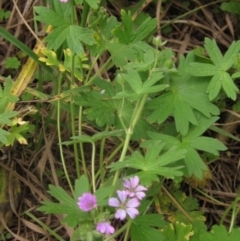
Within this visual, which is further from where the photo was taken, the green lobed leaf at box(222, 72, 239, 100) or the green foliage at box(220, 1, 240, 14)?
the green foliage at box(220, 1, 240, 14)

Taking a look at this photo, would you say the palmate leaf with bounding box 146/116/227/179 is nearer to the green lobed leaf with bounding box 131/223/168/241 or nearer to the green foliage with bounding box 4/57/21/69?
the green lobed leaf with bounding box 131/223/168/241

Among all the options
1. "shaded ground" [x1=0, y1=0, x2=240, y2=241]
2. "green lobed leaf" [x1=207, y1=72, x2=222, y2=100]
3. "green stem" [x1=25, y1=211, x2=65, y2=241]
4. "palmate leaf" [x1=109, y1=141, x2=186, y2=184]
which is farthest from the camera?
"shaded ground" [x1=0, y1=0, x2=240, y2=241]

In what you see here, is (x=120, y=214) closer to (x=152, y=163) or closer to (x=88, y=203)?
(x=88, y=203)

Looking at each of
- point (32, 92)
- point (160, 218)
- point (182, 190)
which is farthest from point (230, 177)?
point (32, 92)

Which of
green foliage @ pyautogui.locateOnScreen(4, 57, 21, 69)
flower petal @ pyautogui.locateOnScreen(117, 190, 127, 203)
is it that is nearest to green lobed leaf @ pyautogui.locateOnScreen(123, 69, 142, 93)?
flower petal @ pyautogui.locateOnScreen(117, 190, 127, 203)

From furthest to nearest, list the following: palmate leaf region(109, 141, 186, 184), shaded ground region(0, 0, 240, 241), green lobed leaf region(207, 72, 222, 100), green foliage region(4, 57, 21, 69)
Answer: green foliage region(4, 57, 21, 69) < shaded ground region(0, 0, 240, 241) < green lobed leaf region(207, 72, 222, 100) < palmate leaf region(109, 141, 186, 184)

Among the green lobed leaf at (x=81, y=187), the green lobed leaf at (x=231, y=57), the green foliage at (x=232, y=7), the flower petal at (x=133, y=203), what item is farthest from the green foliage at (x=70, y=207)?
the green foliage at (x=232, y=7)

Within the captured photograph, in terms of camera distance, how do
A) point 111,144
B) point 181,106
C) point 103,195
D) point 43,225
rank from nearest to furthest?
point 103,195 → point 181,106 → point 43,225 → point 111,144

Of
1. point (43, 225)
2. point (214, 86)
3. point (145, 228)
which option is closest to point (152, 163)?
point (145, 228)

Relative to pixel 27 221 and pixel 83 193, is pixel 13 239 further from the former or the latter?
pixel 83 193
